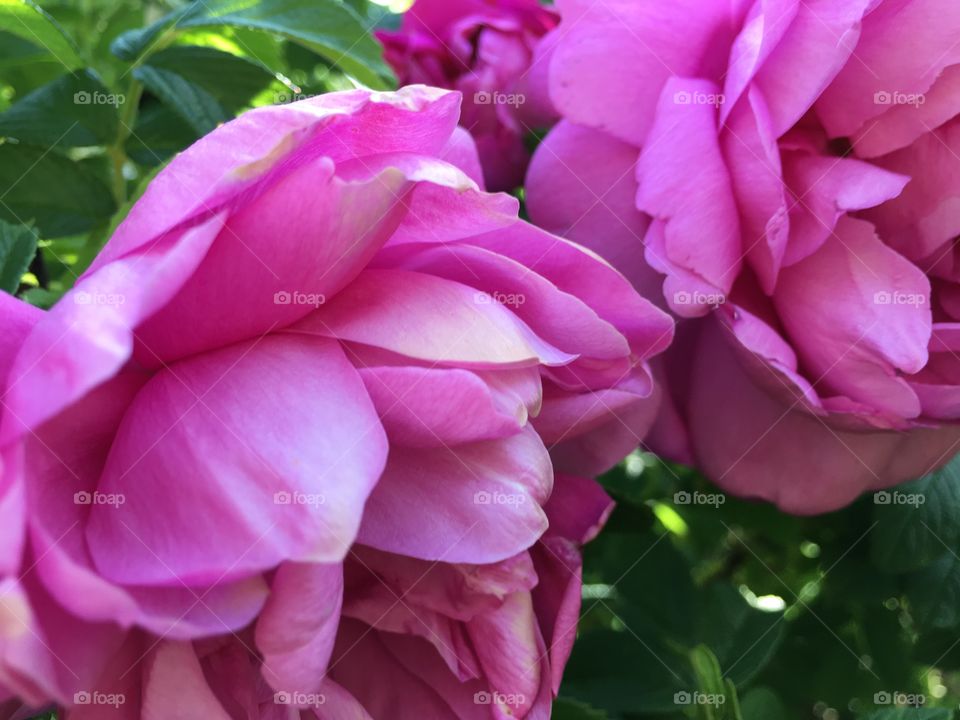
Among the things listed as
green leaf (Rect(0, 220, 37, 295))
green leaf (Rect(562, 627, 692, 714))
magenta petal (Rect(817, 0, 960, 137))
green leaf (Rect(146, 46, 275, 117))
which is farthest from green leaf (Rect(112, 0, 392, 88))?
green leaf (Rect(562, 627, 692, 714))

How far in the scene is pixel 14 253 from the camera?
0.44m

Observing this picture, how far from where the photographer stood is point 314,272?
0.36m

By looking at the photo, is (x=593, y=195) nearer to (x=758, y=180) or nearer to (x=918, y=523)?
(x=758, y=180)

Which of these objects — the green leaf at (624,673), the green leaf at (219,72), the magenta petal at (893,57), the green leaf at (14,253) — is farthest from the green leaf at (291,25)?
the green leaf at (624,673)

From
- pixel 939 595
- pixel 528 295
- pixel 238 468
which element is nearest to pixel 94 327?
pixel 238 468

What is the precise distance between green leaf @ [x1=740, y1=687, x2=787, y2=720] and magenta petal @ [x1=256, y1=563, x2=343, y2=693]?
0.24 meters

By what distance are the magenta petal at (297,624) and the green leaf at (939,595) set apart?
379 millimetres

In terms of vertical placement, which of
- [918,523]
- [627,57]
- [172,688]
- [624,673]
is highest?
[627,57]

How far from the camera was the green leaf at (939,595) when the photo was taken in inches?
22.3

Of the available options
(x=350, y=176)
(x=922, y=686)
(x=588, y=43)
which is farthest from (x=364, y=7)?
(x=922, y=686)

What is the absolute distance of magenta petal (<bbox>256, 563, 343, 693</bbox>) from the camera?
12.8 inches

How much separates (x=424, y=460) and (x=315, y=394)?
0.07 meters

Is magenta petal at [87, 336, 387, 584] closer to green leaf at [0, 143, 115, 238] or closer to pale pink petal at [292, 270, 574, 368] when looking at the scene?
pale pink petal at [292, 270, 574, 368]

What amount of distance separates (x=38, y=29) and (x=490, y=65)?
0.25 metres
